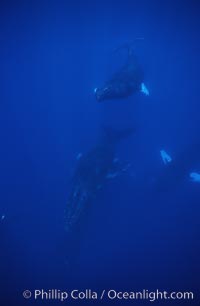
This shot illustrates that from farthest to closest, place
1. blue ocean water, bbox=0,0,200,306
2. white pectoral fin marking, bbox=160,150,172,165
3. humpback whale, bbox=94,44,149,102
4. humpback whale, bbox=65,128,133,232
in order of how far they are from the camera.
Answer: white pectoral fin marking, bbox=160,150,172,165, humpback whale, bbox=94,44,149,102, blue ocean water, bbox=0,0,200,306, humpback whale, bbox=65,128,133,232

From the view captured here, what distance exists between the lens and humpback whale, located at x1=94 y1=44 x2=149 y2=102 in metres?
19.7

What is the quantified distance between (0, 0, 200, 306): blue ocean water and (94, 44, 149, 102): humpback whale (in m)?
2.02

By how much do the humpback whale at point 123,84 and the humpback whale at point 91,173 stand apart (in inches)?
80.4

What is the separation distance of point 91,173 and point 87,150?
2.27 metres

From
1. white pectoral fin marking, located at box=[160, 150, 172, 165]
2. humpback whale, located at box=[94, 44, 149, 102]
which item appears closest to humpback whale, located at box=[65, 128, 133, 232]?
humpback whale, located at box=[94, 44, 149, 102]

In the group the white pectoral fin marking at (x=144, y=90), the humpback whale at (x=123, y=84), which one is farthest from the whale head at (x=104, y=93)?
the white pectoral fin marking at (x=144, y=90)

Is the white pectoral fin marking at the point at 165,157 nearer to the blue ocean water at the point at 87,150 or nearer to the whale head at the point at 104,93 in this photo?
the blue ocean water at the point at 87,150

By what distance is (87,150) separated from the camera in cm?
2067

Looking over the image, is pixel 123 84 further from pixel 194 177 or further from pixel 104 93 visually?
pixel 194 177

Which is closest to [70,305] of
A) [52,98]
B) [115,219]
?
[115,219]
